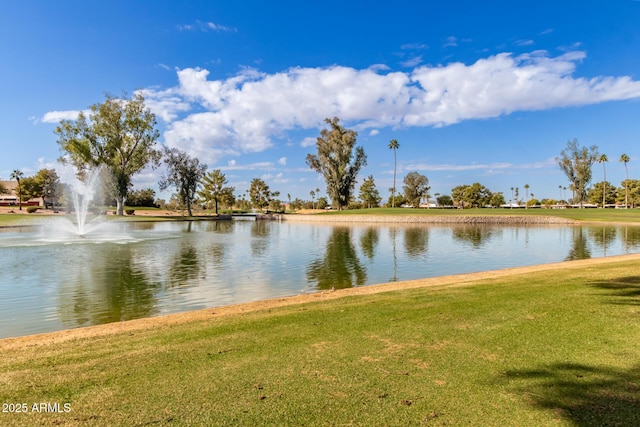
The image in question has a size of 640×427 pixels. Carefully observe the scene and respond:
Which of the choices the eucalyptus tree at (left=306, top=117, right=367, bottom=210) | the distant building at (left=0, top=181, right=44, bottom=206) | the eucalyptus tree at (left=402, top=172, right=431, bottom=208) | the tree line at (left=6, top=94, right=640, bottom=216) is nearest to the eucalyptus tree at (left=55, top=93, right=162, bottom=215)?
the tree line at (left=6, top=94, right=640, bottom=216)

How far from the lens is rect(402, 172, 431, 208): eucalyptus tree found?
13625 centimetres

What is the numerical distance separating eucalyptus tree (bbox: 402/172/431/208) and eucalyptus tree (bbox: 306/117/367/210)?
188 feet

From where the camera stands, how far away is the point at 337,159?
82625 millimetres

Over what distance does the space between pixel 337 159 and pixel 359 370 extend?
79.2 meters

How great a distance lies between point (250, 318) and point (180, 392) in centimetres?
359

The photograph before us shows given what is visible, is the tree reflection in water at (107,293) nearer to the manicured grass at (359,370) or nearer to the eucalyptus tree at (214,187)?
the manicured grass at (359,370)

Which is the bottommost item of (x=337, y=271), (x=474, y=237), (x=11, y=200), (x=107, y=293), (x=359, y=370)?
(x=474, y=237)

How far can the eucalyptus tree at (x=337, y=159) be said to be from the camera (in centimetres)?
8238

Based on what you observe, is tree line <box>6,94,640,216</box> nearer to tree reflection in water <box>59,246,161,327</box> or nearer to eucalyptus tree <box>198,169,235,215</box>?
eucalyptus tree <box>198,169,235,215</box>

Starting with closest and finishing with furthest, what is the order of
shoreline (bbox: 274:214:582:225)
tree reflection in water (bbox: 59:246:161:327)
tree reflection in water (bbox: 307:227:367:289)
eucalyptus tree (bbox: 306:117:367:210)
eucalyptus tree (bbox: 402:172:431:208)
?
1. tree reflection in water (bbox: 59:246:161:327)
2. tree reflection in water (bbox: 307:227:367:289)
3. shoreline (bbox: 274:214:582:225)
4. eucalyptus tree (bbox: 306:117:367:210)
5. eucalyptus tree (bbox: 402:172:431:208)

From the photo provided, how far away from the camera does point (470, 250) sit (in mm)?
24438

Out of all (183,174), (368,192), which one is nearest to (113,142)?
(183,174)

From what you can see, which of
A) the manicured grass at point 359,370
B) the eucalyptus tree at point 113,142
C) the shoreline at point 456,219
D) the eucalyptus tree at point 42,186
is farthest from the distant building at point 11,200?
the manicured grass at point 359,370

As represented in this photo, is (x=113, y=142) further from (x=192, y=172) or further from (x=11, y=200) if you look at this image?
(x=11, y=200)
